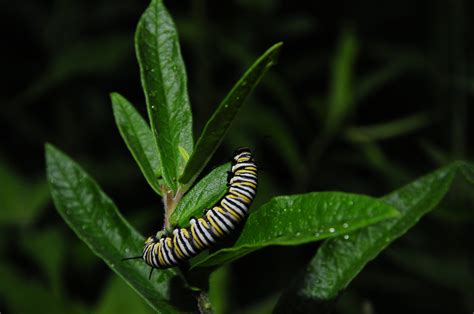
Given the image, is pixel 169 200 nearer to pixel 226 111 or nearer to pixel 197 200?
pixel 197 200

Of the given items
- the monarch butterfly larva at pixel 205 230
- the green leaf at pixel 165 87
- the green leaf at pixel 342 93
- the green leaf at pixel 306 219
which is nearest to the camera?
the green leaf at pixel 306 219

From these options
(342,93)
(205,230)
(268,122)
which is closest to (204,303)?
(205,230)

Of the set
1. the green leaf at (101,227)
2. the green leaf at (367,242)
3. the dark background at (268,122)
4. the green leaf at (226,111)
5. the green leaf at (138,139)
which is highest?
the green leaf at (226,111)

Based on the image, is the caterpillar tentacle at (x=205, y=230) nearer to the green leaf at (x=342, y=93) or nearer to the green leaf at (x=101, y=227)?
the green leaf at (x=101, y=227)

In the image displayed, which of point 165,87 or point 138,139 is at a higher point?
point 165,87

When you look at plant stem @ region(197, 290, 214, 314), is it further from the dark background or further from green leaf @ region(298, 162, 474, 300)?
the dark background

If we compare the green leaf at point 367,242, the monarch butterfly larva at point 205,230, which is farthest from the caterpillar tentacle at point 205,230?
the green leaf at point 367,242

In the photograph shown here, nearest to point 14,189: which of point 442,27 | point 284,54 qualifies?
point 284,54
